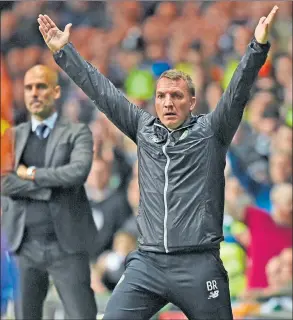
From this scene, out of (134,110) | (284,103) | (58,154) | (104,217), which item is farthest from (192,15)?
(134,110)

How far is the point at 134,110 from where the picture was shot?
20.2 ft

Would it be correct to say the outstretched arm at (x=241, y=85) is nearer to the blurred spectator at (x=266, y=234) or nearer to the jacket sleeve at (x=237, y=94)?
the jacket sleeve at (x=237, y=94)

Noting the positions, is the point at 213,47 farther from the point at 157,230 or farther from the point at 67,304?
the point at 157,230

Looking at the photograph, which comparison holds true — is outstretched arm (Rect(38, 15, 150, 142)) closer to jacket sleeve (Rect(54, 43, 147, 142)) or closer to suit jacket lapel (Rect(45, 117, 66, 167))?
jacket sleeve (Rect(54, 43, 147, 142))

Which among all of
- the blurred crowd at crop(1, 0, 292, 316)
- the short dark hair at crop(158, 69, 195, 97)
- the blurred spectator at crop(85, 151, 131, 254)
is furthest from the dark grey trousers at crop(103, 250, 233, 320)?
the blurred spectator at crop(85, 151, 131, 254)

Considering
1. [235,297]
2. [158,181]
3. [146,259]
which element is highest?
[158,181]

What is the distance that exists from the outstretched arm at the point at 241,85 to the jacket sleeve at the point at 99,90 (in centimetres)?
44

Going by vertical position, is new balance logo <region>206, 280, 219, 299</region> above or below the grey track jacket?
below

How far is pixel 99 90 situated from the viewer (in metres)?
6.11

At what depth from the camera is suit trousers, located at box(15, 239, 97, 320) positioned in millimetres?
7375

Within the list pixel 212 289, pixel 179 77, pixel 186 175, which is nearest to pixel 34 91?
pixel 179 77

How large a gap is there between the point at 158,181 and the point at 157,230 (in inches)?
9.7

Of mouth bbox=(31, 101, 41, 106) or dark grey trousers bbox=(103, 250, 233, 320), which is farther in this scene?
mouth bbox=(31, 101, 41, 106)

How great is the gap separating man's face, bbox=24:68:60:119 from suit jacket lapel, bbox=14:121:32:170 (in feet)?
0.37
